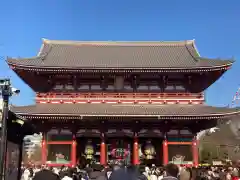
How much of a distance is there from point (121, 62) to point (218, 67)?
788cm

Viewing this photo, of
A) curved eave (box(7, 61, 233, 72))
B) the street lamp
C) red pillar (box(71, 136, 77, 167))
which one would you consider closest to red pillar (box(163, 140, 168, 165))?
curved eave (box(7, 61, 233, 72))

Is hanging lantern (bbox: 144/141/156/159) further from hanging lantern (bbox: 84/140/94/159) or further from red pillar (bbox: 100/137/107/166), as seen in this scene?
hanging lantern (bbox: 84/140/94/159)

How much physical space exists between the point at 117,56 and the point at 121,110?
23.8 feet

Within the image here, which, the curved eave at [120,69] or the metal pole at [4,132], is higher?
the curved eave at [120,69]

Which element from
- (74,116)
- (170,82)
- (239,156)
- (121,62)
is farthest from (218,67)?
(239,156)

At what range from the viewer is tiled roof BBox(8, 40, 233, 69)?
2391cm

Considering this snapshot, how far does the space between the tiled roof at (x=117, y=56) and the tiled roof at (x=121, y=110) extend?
2916 mm

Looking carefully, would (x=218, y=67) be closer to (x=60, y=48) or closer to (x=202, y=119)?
(x=202, y=119)

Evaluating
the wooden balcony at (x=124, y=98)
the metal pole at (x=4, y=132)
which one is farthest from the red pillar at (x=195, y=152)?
the metal pole at (x=4, y=132)

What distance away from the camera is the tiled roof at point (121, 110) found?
71.3 ft

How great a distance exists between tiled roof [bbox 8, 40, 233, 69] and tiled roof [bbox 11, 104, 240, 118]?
2.92 m

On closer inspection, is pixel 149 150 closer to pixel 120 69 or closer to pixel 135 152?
pixel 135 152

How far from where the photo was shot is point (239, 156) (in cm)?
4834

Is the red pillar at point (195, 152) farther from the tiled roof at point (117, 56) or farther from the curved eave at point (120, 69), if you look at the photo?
the tiled roof at point (117, 56)
